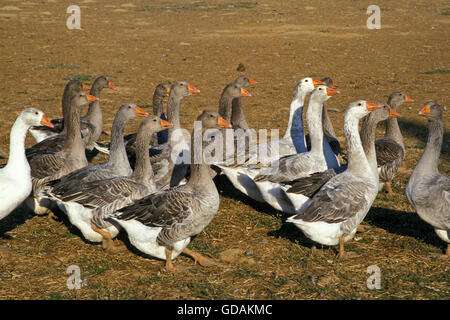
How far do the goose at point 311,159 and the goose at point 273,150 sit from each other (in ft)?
0.98

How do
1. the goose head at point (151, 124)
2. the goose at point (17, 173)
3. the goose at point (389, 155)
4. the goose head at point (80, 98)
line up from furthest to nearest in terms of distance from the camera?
the goose head at point (80, 98), the goose at point (389, 155), the goose head at point (151, 124), the goose at point (17, 173)

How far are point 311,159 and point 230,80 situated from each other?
32.4 feet

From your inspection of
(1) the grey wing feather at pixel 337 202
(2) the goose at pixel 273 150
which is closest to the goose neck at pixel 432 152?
(1) the grey wing feather at pixel 337 202

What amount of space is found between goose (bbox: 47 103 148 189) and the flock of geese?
0.02 m

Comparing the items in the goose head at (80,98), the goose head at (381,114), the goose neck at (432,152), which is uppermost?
the goose head at (80,98)

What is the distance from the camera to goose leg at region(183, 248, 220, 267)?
6352mm

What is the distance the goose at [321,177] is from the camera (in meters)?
6.99

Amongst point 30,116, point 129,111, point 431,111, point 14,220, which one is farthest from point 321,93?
point 14,220

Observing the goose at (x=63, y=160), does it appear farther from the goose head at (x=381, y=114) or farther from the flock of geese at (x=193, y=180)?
the goose head at (x=381, y=114)

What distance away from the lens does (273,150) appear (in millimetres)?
8648

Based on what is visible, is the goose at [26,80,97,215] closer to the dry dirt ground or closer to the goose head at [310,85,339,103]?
the dry dirt ground

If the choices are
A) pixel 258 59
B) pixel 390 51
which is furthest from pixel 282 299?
pixel 390 51

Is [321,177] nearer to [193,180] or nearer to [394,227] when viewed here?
[394,227]

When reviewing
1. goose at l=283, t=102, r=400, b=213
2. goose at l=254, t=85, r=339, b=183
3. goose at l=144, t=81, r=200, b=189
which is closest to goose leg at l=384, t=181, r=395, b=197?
goose at l=254, t=85, r=339, b=183
